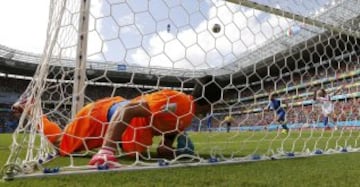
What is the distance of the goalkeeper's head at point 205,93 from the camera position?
2.42 metres

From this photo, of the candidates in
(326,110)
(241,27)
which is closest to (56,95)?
(241,27)

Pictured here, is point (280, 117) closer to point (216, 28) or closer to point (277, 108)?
point (277, 108)

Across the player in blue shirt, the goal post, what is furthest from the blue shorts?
the goal post

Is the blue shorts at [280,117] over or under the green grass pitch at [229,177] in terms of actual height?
over

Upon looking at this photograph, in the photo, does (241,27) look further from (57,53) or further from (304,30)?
(57,53)

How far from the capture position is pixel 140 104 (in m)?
2.35

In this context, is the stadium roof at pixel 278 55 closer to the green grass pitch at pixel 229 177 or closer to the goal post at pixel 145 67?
the goal post at pixel 145 67

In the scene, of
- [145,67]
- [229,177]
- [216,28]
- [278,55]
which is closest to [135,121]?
[145,67]

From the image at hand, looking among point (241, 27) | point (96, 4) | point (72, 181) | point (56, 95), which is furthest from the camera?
point (56, 95)

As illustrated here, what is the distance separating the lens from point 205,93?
7.93 ft

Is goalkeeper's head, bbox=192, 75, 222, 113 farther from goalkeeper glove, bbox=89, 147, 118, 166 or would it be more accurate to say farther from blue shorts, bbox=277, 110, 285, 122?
blue shorts, bbox=277, 110, 285, 122

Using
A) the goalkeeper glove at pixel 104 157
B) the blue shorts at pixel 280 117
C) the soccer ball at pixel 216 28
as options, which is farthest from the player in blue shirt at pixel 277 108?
the goalkeeper glove at pixel 104 157

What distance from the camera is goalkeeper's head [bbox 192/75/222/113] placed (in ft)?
7.93

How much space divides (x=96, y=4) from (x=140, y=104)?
0.66m
